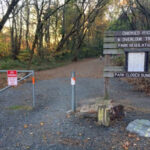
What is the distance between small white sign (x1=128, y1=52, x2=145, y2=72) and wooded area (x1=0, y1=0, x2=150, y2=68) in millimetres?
10829

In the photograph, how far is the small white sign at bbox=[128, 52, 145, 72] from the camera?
497 cm

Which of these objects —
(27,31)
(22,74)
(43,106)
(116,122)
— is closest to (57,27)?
(27,31)

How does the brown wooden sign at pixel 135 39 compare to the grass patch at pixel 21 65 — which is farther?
the grass patch at pixel 21 65

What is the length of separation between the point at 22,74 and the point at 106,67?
937 centimetres

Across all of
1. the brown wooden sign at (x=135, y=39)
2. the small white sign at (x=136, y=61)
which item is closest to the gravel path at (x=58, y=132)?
the small white sign at (x=136, y=61)

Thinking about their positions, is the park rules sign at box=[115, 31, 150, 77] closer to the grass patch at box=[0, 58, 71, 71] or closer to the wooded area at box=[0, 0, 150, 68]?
the wooded area at box=[0, 0, 150, 68]

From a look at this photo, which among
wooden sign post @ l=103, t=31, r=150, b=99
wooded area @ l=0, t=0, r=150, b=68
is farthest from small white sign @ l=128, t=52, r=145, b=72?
wooded area @ l=0, t=0, r=150, b=68

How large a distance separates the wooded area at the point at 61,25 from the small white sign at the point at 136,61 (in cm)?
1083

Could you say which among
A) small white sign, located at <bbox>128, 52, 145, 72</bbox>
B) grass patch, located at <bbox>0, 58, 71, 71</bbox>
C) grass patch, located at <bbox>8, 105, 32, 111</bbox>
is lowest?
grass patch, located at <bbox>8, 105, 32, 111</bbox>

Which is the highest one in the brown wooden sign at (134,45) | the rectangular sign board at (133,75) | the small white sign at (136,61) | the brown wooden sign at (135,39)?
the brown wooden sign at (135,39)

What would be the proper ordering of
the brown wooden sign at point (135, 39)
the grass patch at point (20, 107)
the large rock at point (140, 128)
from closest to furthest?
the large rock at point (140, 128), the brown wooden sign at point (135, 39), the grass patch at point (20, 107)

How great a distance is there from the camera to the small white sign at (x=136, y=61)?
16.3 ft

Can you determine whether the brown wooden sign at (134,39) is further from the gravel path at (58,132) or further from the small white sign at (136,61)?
the gravel path at (58,132)

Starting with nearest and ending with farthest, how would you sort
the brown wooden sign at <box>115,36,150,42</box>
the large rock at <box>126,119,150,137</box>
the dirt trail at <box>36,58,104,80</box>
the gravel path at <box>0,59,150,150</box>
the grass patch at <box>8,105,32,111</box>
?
the gravel path at <box>0,59,150,150</box> < the large rock at <box>126,119,150,137</box> < the brown wooden sign at <box>115,36,150,42</box> < the grass patch at <box>8,105,32,111</box> < the dirt trail at <box>36,58,104,80</box>
